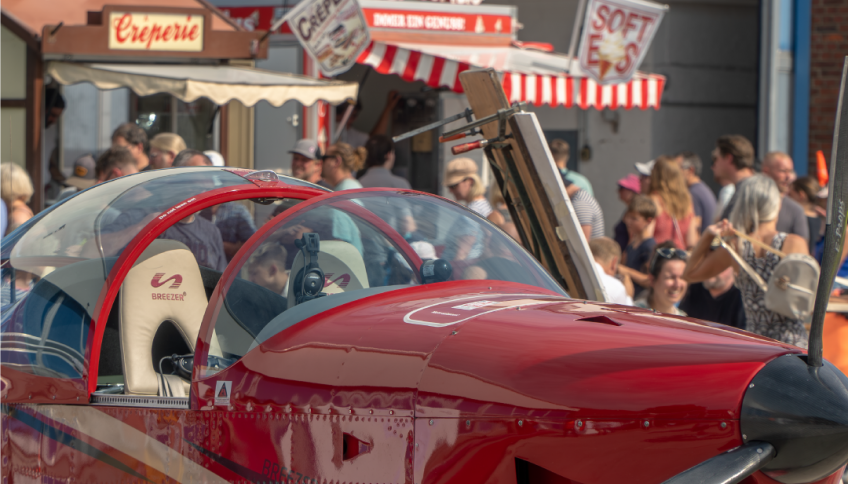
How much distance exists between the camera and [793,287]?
4.12 metres

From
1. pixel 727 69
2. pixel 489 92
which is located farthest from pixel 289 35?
pixel 489 92

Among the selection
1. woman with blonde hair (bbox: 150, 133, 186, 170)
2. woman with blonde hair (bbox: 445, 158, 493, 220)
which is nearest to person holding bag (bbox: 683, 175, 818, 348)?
woman with blonde hair (bbox: 445, 158, 493, 220)

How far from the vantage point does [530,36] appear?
13.3m

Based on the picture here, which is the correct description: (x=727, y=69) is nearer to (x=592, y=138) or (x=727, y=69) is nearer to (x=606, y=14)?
(x=592, y=138)

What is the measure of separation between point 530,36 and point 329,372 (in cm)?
1171

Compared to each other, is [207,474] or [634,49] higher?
[634,49]

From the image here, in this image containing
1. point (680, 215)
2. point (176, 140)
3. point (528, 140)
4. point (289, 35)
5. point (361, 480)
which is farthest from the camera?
point (289, 35)

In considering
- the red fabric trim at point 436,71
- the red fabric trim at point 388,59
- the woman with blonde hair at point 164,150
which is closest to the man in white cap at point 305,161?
the woman with blonde hair at point 164,150

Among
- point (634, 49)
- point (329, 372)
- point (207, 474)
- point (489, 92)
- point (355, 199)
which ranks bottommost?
point (207, 474)

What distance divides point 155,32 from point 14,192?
121 inches

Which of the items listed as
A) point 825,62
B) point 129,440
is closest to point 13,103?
point 129,440

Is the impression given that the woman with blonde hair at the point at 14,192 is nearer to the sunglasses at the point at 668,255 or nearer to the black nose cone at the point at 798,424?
the sunglasses at the point at 668,255

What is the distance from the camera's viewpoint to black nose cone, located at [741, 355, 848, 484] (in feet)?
5.95

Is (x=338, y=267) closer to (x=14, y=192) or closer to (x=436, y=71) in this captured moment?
(x=14, y=192)
